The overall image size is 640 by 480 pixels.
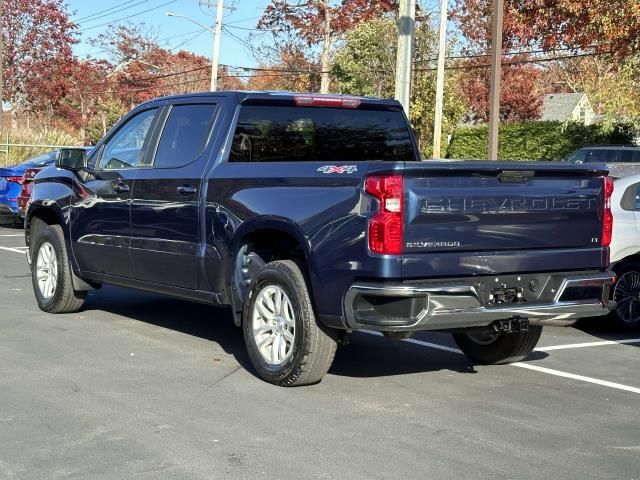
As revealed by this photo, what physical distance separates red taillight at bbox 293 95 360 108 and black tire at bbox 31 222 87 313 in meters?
2.87

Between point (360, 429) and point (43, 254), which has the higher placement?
point (43, 254)

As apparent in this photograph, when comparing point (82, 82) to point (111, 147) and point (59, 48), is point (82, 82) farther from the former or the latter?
point (111, 147)

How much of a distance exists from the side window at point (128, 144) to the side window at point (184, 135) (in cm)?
29

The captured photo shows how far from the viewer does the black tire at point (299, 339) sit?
6336 millimetres

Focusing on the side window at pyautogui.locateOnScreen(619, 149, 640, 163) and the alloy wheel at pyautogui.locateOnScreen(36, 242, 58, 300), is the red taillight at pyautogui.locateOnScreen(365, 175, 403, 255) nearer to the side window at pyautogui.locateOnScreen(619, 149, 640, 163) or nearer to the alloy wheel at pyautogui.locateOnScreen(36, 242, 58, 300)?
the alloy wheel at pyautogui.locateOnScreen(36, 242, 58, 300)

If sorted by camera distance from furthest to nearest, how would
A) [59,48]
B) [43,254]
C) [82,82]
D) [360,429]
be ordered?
1. [82,82]
2. [59,48]
3. [43,254]
4. [360,429]

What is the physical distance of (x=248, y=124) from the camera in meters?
7.44

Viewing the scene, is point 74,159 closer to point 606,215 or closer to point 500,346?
point 500,346

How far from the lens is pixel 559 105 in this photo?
60438 mm

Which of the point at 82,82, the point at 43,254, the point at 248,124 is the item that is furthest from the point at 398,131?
the point at 82,82

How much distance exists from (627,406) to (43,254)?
5734 mm

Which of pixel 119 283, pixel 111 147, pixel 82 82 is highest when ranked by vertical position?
pixel 82 82

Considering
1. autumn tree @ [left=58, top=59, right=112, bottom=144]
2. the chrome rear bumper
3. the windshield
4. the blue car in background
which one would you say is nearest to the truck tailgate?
the chrome rear bumper

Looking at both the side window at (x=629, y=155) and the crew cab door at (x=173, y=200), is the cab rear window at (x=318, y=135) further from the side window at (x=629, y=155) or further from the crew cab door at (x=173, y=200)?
the side window at (x=629, y=155)
